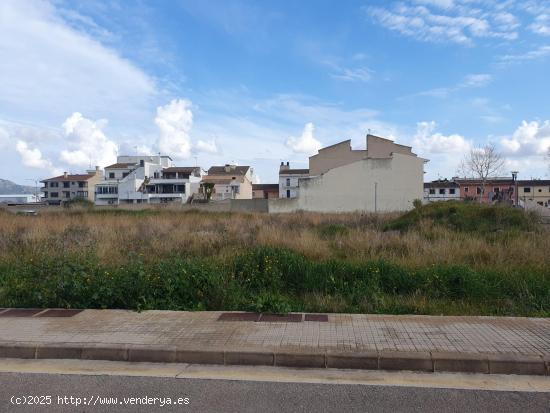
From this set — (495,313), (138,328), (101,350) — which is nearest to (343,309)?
(495,313)

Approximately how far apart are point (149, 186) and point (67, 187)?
25306 millimetres

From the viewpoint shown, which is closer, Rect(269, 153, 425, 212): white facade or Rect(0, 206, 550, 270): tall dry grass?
Rect(0, 206, 550, 270): tall dry grass

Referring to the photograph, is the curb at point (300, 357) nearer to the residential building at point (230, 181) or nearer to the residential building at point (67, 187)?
the residential building at point (230, 181)

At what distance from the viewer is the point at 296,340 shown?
5117 millimetres

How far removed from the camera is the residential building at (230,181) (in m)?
83.1

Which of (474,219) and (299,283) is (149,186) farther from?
(299,283)

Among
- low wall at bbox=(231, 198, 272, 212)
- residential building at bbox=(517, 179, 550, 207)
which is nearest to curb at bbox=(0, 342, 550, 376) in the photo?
low wall at bbox=(231, 198, 272, 212)

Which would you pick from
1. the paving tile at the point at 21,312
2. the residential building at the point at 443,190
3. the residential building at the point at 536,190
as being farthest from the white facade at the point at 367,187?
the residential building at the point at 536,190

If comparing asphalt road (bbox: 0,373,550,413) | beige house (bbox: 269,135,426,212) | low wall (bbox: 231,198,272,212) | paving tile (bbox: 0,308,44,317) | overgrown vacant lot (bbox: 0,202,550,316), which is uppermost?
beige house (bbox: 269,135,426,212)

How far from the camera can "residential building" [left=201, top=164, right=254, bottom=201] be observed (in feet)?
273

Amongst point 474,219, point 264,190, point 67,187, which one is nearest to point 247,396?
point 474,219

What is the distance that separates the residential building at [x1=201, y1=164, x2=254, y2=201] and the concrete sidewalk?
7304 cm

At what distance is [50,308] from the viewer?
269 inches

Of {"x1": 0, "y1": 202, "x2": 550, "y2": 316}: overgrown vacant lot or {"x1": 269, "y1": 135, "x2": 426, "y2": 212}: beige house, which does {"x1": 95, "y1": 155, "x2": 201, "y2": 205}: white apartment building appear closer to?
{"x1": 269, "y1": 135, "x2": 426, "y2": 212}: beige house
